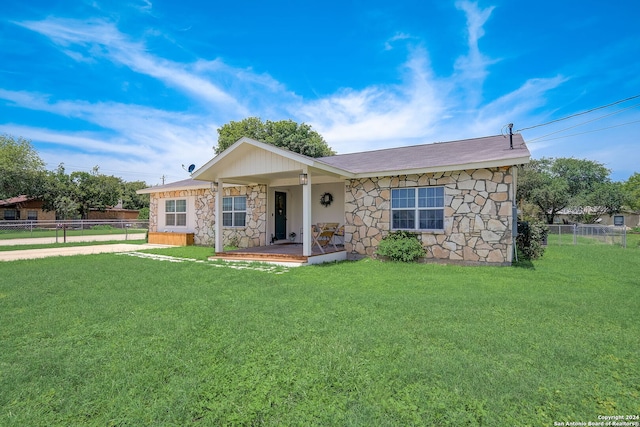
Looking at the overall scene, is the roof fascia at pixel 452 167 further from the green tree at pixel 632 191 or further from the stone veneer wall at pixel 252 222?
the green tree at pixel 632 191

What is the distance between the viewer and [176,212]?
1507cm

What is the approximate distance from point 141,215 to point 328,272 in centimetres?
3055

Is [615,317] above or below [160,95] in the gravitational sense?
below

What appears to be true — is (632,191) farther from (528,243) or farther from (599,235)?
(528,243)

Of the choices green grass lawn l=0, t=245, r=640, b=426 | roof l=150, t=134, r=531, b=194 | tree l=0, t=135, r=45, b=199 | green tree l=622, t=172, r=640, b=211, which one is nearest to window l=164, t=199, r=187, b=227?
roof l=150, t=134, r=531, b=194

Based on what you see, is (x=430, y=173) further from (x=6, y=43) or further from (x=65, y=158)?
(x=65, y=158)

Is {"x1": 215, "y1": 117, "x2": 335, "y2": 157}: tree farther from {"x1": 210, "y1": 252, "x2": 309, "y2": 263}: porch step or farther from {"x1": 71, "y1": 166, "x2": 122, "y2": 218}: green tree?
{"x1": 210, "y1": 252, "x2": 309, "y2": 263}: porch step

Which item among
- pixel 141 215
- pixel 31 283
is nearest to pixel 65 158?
pixel 141 215

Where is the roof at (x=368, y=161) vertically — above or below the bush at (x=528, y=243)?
above

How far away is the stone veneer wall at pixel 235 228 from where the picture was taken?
1213 centimetres

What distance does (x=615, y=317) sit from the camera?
4.08 m

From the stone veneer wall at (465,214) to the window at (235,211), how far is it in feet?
18.2

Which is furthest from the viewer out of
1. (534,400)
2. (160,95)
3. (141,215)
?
(141,215)

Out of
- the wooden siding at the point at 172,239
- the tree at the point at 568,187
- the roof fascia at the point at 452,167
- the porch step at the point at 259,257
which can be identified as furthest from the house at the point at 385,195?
the tree at the point at 568,187
